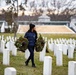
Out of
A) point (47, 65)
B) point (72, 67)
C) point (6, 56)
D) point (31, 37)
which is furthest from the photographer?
point (6, 56)

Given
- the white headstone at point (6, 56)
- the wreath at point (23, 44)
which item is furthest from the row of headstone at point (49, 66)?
the white headstone at point (6, 56)

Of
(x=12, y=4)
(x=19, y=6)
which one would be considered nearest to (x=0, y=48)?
(x=12, y=4)

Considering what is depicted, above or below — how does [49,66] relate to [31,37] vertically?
below

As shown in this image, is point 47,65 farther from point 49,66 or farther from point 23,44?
point 23,44

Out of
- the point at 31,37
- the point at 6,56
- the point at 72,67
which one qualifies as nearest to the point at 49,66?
the point at 72,67

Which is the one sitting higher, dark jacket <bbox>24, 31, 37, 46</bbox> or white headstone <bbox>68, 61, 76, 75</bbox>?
dark jacket <bbox>24, 31, 37, 46</bbox>

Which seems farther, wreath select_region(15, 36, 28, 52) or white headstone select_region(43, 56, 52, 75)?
wreath select_region(15, 36, 28, 52)

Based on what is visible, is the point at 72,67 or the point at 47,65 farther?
the point at 47,65

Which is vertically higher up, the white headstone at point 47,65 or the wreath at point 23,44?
the wreath at point 23,44

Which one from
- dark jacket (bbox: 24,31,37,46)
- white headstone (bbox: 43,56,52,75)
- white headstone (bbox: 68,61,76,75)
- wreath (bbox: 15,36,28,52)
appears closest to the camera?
white headstone (bbox: 68,61,76,75)

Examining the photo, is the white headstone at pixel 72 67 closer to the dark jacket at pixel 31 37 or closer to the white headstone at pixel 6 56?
the dark jacket at pixel 31 37

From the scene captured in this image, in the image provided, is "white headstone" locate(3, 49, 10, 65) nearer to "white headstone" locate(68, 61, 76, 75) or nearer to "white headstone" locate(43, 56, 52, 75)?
"white headstone" locate(43, 56, 52, 75)

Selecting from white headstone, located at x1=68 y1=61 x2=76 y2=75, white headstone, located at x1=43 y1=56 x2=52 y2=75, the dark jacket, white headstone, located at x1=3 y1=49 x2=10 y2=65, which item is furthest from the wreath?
white headstone, located at x1=68 y1=61 x2=76 y2=75

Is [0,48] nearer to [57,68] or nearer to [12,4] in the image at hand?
[57,68]
